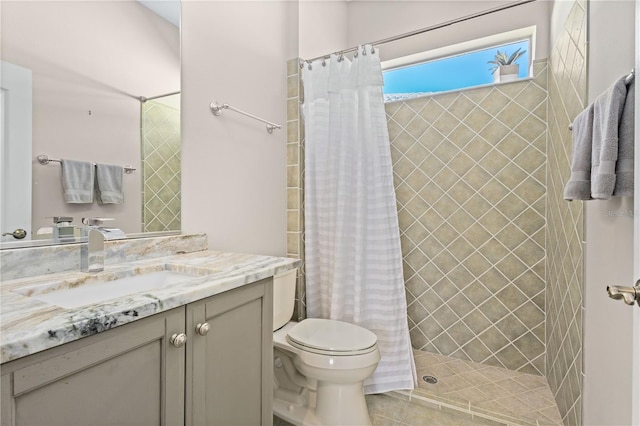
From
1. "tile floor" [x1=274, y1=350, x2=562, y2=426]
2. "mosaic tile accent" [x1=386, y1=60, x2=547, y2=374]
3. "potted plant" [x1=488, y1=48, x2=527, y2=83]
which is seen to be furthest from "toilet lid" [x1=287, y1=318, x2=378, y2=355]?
"potted plant" [x1=488, y1=48, x2=527, y2=83]

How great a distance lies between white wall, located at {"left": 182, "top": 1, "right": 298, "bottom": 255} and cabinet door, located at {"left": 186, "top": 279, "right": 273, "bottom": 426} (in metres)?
0.68

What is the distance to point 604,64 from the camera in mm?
1125

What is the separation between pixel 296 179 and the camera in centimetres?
214

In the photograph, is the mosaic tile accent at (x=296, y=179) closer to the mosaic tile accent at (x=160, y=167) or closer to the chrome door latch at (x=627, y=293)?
the mosaic tile accent at (x=160, y=167)

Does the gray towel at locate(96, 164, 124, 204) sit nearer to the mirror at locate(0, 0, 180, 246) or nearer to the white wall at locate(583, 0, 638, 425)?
the mirror at locate(0, 0, 180, 246)

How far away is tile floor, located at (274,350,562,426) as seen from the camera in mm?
1600

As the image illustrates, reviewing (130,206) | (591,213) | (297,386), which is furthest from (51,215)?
(591,213)

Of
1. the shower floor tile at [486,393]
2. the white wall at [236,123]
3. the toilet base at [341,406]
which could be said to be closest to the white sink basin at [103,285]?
the white wall at [236,123]

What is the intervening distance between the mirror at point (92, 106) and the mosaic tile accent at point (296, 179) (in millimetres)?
819

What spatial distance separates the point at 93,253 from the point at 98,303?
1.39 ft

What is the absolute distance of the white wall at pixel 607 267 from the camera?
3.12 ft

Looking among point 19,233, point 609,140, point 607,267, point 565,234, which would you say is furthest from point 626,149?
point 19,233

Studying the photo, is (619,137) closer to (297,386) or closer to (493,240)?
(493,240)

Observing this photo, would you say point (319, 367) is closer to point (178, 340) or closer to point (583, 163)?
point (178, 340)
